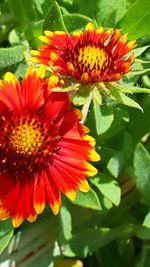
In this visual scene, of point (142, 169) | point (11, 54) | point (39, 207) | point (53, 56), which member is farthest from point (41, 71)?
point (142, 169)

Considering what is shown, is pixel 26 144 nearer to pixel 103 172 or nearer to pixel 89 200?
pixel 89 200

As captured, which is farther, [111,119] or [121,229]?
[121,229]

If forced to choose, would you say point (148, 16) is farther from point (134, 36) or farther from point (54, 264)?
point (54, 264)

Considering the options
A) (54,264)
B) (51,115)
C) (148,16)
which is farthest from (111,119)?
(54,264)

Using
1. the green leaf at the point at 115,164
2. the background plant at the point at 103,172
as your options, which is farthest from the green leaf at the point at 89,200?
the green leaf at the point at 115,164

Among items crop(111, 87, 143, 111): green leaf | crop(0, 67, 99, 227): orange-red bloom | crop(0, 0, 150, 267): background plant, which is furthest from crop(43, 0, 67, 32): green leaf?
crop(111, 87, 143, 111): green leaf

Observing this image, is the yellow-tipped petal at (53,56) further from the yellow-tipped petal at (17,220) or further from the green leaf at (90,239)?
the green leaf at (90,239)
